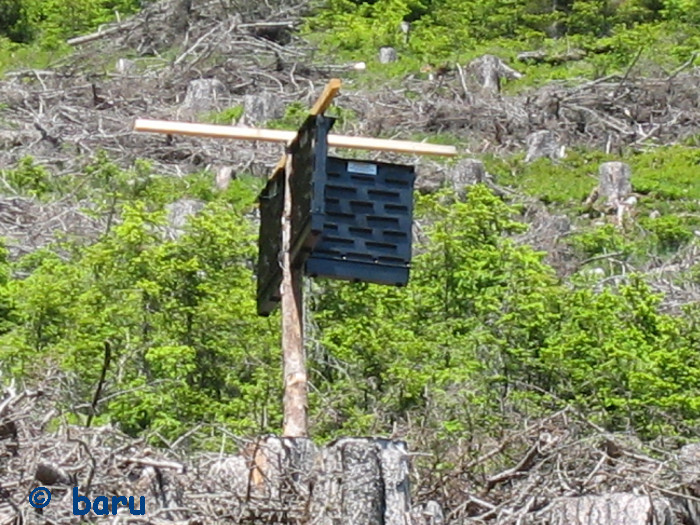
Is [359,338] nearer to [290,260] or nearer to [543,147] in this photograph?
[290,260]

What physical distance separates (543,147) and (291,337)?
40.6ft

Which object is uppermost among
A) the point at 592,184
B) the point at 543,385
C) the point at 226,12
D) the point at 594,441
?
the point at 226,12

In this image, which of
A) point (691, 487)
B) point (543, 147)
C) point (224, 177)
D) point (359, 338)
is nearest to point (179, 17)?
point (543, 147)

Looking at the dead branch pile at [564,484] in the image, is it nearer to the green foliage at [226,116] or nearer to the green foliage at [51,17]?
the green foliage at [226,116]

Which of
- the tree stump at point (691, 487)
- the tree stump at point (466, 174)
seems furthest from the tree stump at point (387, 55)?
the tree stump at point (691, 487)

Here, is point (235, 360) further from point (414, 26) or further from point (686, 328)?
point (414, 26)

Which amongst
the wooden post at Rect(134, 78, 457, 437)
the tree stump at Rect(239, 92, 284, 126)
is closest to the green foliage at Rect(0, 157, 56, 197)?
the tree stump at Rect(239, 92, 284, 126)

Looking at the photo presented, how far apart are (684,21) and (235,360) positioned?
1714 centimetres

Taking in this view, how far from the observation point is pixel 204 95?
2180 centimetres

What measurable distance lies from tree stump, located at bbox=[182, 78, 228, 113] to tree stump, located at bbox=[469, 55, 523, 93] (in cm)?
337

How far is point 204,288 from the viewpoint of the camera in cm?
1258

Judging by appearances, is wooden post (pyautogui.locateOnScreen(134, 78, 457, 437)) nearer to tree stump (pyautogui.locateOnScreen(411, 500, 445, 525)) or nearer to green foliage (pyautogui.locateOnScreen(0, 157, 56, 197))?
tree stump (pyautogui.locateOnScreen(411, 500, 445, 525))

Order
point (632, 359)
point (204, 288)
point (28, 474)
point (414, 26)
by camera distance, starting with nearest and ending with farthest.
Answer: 1. point (28, 474)
2. point (632, 359)
3. point (204, 288)
4. point (414, 26)

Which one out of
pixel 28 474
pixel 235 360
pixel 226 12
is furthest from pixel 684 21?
pixel 28 474
